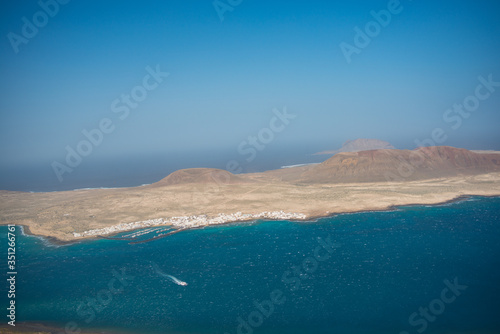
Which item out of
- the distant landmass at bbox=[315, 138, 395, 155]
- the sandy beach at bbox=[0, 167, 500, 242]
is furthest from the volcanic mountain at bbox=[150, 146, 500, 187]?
the distant landmass at bbox=[315, 138, 395, 155]

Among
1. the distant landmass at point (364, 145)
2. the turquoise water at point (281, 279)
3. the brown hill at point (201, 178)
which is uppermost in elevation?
the brown hill at point (201, 178)

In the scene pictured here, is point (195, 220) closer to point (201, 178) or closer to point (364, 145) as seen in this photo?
point (201, 178)

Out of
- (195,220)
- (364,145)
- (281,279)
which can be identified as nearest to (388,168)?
(195,220)

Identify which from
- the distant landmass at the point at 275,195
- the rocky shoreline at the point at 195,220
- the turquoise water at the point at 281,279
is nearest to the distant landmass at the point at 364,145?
the distant landmass at the point at 275,195

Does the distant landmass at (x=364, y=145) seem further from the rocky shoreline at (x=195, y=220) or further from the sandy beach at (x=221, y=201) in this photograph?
the rocky shoreline at (x=195, y=220)

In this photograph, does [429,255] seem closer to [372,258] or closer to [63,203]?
[372,258]
